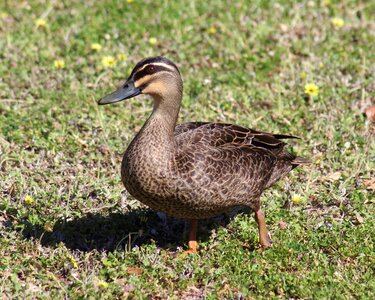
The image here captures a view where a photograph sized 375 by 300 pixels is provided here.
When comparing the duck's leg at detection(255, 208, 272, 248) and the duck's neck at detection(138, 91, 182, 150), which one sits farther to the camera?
the duck's leg at detection(255, 208, 272, 248)

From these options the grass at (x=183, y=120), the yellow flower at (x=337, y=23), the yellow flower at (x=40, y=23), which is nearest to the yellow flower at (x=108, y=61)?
the grass at (x=183, y=120)

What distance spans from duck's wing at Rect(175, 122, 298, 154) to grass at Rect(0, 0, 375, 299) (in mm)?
579

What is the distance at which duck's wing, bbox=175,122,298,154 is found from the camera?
5.82m

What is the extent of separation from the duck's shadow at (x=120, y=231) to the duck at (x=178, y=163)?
341mm

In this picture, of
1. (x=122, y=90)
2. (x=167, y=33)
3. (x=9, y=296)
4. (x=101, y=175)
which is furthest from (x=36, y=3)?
(x=9, y=296)

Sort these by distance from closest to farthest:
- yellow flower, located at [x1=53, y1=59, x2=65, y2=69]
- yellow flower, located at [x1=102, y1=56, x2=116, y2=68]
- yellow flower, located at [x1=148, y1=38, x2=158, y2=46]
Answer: yellow flower, located at [x1=102, y1=56, x2=116, y2=68], yellow flower, located at [x1=53, y1=59, x2=65, y2=69], yellow flower, located at [x1=148, y1=38, x2=158, y2=46]

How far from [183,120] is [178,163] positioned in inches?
93.0

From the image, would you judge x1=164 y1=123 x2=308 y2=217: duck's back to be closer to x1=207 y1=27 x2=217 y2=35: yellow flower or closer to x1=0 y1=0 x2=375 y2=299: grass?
x1=0 y1=0 x2=375 y2=299: grass

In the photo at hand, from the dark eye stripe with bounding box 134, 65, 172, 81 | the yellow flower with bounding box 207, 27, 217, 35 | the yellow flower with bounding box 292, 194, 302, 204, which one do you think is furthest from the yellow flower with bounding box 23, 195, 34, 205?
the yellow flower with bounding box 207, 27, 217, 35

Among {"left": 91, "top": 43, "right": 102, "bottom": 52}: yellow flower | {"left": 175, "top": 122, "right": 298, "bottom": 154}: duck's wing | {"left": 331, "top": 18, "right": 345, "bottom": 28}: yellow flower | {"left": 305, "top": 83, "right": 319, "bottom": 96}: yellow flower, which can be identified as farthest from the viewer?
{"left": 331, "top": 18, "right": 345, "bottom": 28}: yellow flower

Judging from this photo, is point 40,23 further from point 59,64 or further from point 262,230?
point 262,230

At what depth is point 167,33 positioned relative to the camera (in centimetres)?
930

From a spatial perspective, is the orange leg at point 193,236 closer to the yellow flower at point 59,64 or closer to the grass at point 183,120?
the grass at point 183,120

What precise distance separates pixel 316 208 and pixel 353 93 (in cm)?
215
